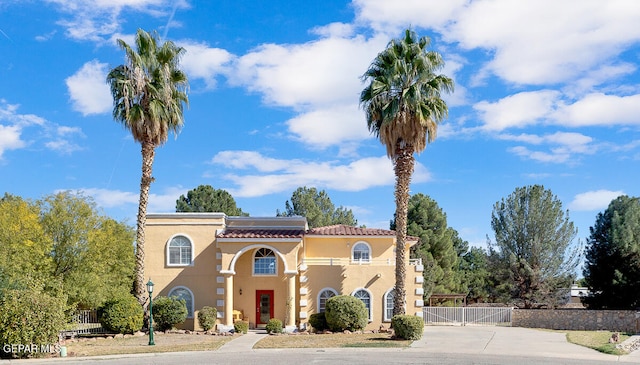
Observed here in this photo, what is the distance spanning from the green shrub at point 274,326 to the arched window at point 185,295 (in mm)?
5012

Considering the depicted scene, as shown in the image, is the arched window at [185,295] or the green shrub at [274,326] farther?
the arched window at [185,295]

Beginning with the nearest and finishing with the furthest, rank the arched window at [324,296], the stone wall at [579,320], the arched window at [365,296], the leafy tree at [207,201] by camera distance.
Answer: the arched window at [365,296] < the arched window at [324,296] < the stone wall at [579,320] < the leafy tree at [207,201]

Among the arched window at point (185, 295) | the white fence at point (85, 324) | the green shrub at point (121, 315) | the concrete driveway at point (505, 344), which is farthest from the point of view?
the arched window at point (185, 295)

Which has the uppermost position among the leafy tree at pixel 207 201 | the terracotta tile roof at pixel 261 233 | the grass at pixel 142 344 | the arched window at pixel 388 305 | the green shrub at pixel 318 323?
the leafy tree at pixel 207 201

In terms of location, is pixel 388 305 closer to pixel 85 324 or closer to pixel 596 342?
pixel 596 342

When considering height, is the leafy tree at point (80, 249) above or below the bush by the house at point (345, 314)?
above

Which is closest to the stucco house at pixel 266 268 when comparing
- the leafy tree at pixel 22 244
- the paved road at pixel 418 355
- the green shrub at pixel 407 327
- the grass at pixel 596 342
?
the paved road at pixel 418 355

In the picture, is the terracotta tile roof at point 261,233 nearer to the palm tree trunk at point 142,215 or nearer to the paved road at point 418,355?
the palm tree trunk at point 142,215

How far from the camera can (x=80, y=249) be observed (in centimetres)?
3278

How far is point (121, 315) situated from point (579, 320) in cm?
2680

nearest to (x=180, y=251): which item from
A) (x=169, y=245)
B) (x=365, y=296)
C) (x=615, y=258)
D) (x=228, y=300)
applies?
(x=169, y=245)

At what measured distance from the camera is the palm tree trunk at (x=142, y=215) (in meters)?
34.5

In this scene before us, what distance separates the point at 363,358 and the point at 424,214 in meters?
28.4

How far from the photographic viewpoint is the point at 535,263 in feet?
155
